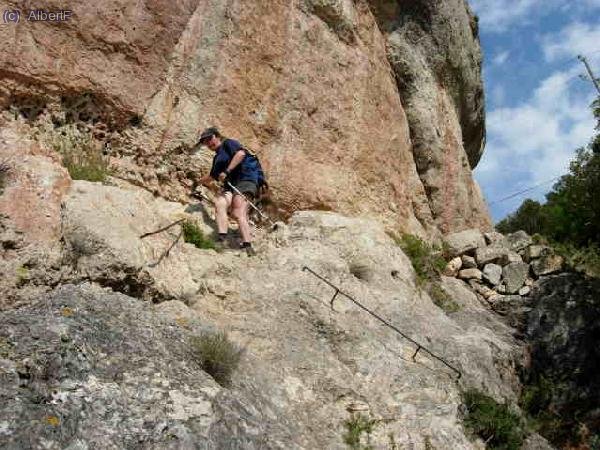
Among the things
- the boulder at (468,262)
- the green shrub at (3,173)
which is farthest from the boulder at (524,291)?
the green shrub at (3,173)

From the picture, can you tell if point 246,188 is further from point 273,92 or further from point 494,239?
point 494,239

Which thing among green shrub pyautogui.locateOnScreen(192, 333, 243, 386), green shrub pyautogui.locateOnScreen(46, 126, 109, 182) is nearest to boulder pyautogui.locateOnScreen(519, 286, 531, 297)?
green shrub pyautogui.locateOnScreen(192, 333, 243, 386)

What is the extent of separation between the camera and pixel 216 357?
235 inches

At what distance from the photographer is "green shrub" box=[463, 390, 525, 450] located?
7.25 m

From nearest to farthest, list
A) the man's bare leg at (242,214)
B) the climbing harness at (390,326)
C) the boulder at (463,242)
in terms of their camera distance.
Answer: the climbing harness at (390,326) < the man's bare leg at (242,214) < the boulder at (463,242)

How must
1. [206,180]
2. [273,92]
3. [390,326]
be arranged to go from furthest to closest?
[273,92] → [206,180] → [390,326]

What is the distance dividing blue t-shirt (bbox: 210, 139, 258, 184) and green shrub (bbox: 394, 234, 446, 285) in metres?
3.08

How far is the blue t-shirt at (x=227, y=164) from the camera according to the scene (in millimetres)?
8922

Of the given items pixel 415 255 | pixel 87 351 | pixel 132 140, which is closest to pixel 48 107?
pixel 132 140

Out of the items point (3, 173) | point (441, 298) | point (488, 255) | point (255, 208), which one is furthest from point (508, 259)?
point (3, 173)

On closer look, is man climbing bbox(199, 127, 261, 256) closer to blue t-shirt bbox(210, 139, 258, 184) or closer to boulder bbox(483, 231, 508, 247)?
blue t-shirt bbox(210, 139, 258, 184)

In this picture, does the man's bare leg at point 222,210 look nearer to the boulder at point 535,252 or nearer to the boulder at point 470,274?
the boulder at point 470,274

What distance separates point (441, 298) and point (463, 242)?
2.75 m

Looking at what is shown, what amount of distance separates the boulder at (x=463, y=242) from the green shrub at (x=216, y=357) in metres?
7.38
